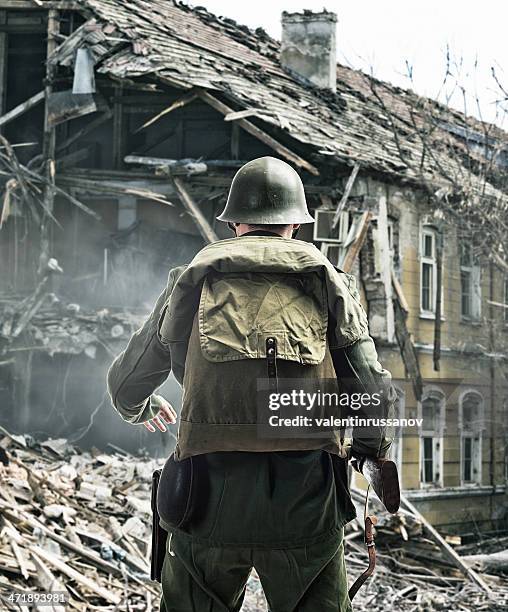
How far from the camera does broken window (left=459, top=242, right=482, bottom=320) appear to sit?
18.7 m

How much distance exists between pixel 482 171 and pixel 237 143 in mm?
5507

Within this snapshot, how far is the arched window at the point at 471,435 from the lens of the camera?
18359 millimetres

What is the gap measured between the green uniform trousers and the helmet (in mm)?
1071

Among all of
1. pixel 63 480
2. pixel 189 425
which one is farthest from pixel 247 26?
pixel 189 425

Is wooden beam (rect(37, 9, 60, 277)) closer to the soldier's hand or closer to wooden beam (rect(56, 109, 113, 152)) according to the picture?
wooden beam (rect(56, 109, 113, 152))

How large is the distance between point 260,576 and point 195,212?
11.3 metres

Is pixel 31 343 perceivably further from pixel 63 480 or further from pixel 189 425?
pixel 189 425

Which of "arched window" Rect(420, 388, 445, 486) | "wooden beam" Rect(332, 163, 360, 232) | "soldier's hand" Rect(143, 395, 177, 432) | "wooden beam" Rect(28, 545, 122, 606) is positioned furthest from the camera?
"arched window" Rect(420, 388, 445, 486)

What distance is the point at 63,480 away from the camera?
10281 millimetres

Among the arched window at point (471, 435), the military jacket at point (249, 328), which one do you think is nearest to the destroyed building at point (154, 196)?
the arched window at point (471, 435)

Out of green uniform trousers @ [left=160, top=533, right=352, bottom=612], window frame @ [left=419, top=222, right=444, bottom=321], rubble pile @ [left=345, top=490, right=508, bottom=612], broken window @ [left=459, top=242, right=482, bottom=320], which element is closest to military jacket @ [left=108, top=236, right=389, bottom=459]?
green uniform trousers @ [left=160, top=533, right=352, bottom=612]

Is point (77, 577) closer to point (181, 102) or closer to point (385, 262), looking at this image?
point (181, 102)

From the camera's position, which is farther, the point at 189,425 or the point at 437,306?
the point at 437,306

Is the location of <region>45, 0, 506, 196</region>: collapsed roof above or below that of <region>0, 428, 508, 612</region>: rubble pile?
above
